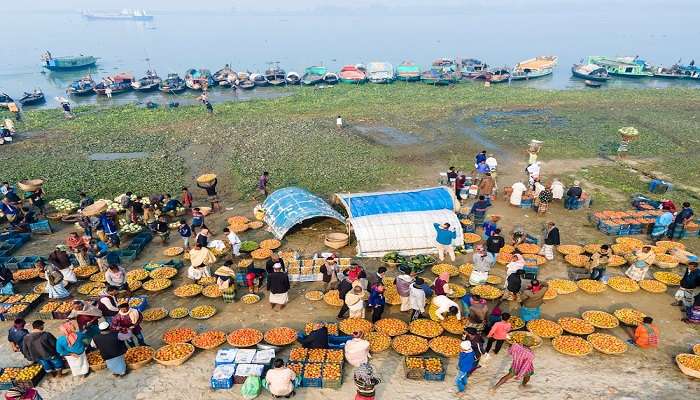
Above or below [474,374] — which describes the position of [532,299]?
above

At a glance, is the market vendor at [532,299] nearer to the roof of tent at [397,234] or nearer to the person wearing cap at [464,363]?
the person wearing cap at [464,363]

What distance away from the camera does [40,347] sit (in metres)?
10.6

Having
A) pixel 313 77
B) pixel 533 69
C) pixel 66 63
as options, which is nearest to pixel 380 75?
pixel 313 77

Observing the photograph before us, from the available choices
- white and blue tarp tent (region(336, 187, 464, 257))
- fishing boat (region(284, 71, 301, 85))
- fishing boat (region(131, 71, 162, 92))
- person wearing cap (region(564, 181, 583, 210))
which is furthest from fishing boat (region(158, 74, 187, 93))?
person wearing cap (region(564, 181, 583, 210))

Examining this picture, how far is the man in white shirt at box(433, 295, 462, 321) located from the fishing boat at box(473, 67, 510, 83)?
4818cm

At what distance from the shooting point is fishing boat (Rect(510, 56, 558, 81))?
59344mm

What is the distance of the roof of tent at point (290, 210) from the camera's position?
706 inches

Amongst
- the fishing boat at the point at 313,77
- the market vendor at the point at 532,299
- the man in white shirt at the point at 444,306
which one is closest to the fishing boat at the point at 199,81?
the fishing boat at the point at 313,77

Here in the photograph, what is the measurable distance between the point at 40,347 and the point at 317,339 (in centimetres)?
695

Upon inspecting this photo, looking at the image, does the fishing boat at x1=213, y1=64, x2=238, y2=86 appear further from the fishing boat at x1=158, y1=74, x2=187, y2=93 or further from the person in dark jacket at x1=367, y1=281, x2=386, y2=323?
the person in dark jacket at x1=367, y1=281, x2=386, y2=323

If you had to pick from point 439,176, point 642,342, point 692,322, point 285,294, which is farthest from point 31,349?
point 439,176

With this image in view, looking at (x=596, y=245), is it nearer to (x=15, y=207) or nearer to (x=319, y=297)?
(x=319, y=297)

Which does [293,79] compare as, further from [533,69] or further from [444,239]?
[444,239]

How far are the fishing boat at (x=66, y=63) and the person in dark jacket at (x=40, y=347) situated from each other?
7922 cm
